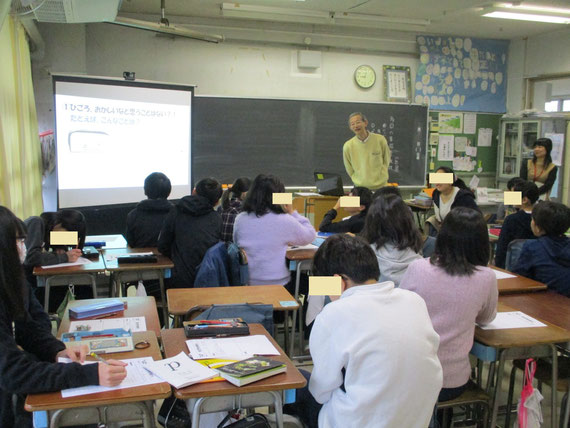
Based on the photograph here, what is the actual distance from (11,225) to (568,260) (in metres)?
2.74

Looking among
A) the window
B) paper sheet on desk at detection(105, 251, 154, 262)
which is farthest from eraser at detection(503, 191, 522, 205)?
the window

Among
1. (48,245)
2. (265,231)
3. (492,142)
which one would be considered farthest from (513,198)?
(492,142)

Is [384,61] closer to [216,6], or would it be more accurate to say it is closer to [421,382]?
[216,6]

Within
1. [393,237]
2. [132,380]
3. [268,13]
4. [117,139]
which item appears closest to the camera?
[132,380]

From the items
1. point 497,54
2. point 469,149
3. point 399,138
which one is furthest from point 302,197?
point 497,54

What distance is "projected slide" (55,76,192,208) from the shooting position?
206 inches

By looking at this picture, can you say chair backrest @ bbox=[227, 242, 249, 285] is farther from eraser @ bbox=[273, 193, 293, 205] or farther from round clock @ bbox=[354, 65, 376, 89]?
round clock @ bbox=[354, 65, 376, 89]

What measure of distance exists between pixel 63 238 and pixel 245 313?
5.27 ft

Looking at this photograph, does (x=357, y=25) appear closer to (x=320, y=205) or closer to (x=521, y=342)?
(x=320, y=205)

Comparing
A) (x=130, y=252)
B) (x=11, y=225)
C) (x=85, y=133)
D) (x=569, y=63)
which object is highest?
(x=569, y=63)

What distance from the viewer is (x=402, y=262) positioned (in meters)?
2.81

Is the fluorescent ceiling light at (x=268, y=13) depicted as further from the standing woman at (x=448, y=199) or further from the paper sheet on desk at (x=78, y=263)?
the paper sheet on desk at (x=78, y=263)

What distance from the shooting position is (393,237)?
2.83 meters

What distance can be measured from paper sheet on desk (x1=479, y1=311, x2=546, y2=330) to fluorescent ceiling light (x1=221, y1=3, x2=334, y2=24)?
5109 mm
